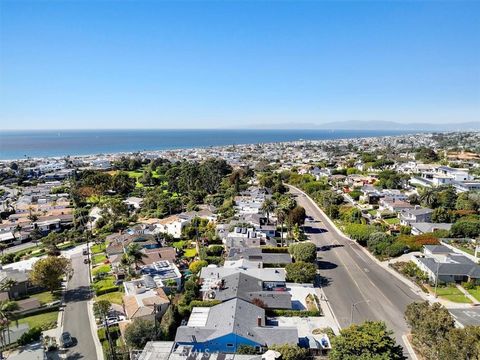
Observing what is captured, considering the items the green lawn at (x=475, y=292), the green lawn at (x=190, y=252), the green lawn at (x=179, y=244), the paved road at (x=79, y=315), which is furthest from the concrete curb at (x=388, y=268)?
the paved road at (x=79, y=315)

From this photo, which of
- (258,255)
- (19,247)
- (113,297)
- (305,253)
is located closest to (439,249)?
(305,253)

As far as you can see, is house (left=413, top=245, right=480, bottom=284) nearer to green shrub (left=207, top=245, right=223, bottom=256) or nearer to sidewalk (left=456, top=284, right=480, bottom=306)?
sidewalk (left=456, top=284, right=480, bottom=306)

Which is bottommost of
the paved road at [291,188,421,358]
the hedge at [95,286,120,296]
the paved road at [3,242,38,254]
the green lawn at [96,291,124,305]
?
the paved road at [3,242,38,254]

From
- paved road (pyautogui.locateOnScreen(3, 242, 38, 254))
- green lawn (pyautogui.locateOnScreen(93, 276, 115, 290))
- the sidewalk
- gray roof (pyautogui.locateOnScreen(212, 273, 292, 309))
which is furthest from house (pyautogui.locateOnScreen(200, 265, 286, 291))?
paved road (pyautogui.locateOnScreen(3, 242, 38, 254))

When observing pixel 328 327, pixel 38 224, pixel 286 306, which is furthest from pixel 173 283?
pixel 38 224

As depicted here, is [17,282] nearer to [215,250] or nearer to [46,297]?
[46,297]
